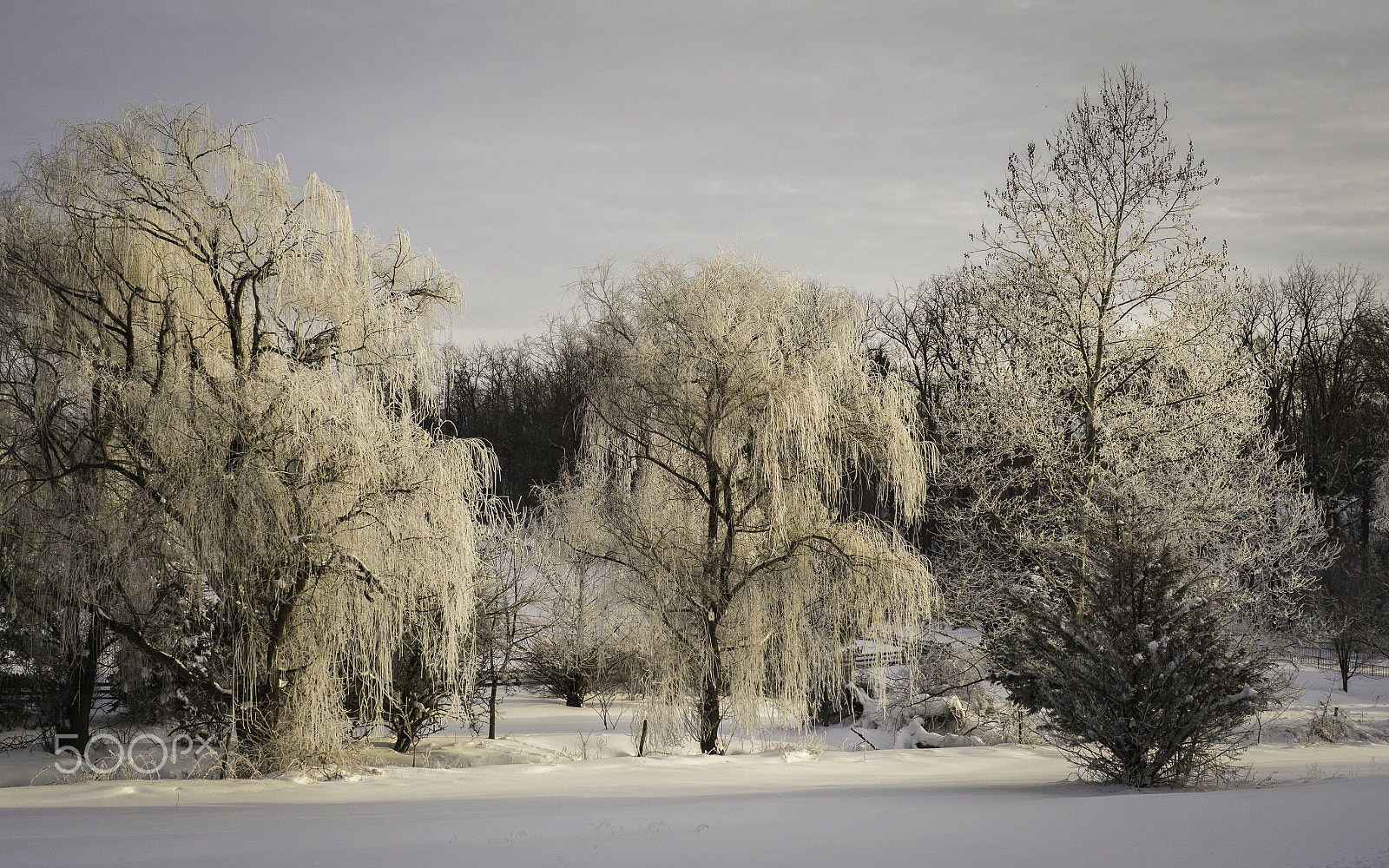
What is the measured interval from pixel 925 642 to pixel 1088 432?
402cm

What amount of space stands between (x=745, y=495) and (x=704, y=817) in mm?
6242

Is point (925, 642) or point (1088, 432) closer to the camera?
point (1088, 432)

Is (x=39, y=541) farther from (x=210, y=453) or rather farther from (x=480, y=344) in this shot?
(x=480, y=344)

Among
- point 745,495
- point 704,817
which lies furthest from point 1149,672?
point 745,495

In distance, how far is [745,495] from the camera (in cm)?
1270

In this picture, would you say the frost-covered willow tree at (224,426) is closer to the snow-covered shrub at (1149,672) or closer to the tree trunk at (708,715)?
the tree trunk at (708,715)

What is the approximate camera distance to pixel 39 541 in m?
9.02

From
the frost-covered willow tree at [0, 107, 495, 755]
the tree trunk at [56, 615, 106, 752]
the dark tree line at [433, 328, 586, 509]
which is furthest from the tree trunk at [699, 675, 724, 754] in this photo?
the dark tree line at [433, 328, 586, 509]

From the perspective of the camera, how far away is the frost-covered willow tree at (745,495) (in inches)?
478

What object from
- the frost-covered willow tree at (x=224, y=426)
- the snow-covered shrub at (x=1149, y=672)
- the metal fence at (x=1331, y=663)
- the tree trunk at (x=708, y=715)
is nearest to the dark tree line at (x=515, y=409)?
the tree trunk at (x=708, y=715)

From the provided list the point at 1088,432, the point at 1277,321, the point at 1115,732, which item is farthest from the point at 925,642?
the point at 1277,321

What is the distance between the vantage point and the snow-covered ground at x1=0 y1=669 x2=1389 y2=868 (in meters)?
5.23

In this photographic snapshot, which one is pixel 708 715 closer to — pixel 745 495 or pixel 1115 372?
pixel 745 495

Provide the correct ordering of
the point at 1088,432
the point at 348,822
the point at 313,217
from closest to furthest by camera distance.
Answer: the point at 348,822, the point at 313,217, the point at 1088,432
